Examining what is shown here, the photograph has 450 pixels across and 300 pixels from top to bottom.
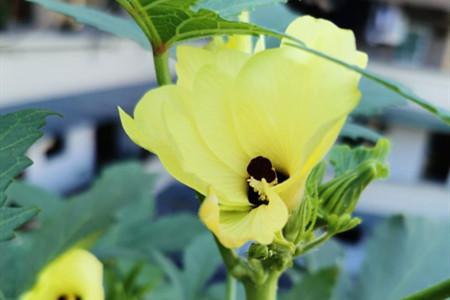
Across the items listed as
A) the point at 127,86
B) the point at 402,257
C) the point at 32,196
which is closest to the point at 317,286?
the point at 402,257

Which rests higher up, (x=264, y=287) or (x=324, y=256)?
(x=264, y=287)

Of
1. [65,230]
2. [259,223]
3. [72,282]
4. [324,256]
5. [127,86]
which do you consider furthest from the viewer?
[127,86]

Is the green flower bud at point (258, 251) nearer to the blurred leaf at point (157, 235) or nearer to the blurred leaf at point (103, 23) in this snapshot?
the blurred leaf at point (103, 23)

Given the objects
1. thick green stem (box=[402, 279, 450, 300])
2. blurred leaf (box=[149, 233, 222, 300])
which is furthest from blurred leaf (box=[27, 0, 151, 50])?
blurred leaf (box=[149, 233, 222, 300])

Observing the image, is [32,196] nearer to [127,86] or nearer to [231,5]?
[231,5]

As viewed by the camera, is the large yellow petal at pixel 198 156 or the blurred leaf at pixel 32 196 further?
the blurred leaf at pixel 32 196

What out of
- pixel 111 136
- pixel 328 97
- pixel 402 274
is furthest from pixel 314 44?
pixel 111 136

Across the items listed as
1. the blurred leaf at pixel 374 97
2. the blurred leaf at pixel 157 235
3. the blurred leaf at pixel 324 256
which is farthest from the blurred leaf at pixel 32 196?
the blurred leaf at pixel 374 97

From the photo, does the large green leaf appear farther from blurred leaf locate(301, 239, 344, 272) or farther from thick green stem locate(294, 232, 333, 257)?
blurred leaf locate(301, 239, 344, 272)
